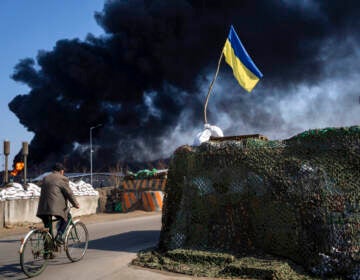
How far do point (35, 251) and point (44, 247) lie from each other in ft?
0.74

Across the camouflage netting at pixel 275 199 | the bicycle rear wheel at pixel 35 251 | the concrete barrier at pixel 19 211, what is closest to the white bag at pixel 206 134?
the camouflage netting at pixel 275 199

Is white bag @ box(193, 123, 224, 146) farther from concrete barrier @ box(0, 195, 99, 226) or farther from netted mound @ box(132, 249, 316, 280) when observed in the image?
concrete barrier @ box(0, 195, 99, 226)

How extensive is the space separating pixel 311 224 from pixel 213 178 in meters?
1.90

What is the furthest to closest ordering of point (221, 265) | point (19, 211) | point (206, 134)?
1. point (19, 211)
2. point (206, 134)
3. point (221, 265)

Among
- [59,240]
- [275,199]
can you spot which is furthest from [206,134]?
[59,240]

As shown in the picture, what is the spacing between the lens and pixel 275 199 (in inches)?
260

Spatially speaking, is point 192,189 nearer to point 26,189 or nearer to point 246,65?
point 246,65

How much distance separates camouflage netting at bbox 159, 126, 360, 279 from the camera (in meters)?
5.95

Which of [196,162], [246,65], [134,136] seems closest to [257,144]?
[196,162]

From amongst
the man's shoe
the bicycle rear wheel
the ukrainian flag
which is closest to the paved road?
the bicycle rear wheel

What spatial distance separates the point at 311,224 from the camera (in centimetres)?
616

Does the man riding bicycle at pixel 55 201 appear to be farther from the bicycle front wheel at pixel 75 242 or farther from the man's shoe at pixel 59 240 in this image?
the bicycle front wheel at pixel 75 242

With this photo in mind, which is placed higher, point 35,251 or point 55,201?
point 55,201

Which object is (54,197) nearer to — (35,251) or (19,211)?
(35,251)
